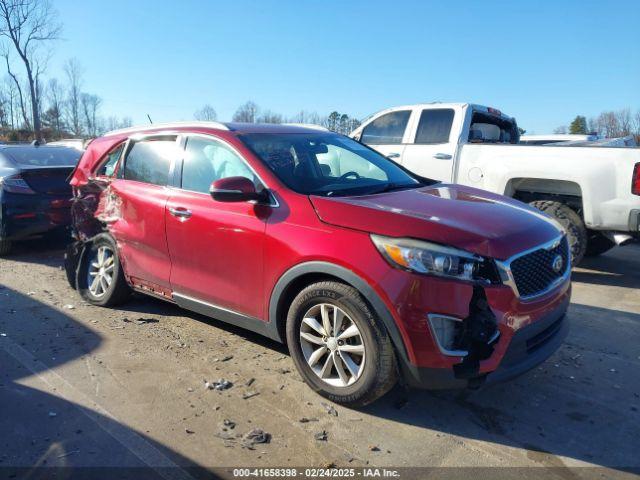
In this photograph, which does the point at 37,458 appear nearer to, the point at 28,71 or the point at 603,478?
the point at 603,478

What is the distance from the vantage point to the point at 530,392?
11.4 feet

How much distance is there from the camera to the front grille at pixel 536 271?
294 centimetres

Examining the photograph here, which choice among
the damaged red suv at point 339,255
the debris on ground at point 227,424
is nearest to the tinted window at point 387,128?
the damaged red suv at point 339,255

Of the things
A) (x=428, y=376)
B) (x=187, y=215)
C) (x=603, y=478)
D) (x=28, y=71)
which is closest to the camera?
(x=603, y=478)

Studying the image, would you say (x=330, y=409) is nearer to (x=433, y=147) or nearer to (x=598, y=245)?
(x=433, y=147)

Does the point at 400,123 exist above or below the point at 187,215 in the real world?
above

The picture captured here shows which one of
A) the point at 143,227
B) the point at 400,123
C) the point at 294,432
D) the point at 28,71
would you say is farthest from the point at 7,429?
the point at 28,71

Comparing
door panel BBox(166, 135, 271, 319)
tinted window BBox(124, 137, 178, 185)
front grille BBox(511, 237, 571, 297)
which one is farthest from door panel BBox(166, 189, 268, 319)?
front grille BBox(511, 237, 571, 297)

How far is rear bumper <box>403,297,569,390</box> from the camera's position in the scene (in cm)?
285

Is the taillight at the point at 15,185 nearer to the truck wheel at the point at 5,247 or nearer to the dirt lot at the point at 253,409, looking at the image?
the truck wheel at the point at 5,247

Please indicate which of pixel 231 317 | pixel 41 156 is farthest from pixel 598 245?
pixel 41 156

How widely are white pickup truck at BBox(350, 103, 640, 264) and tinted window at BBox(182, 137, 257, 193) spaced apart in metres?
3.89

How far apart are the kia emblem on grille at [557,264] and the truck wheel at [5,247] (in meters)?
6.98

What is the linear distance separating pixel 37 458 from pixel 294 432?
138 cm
